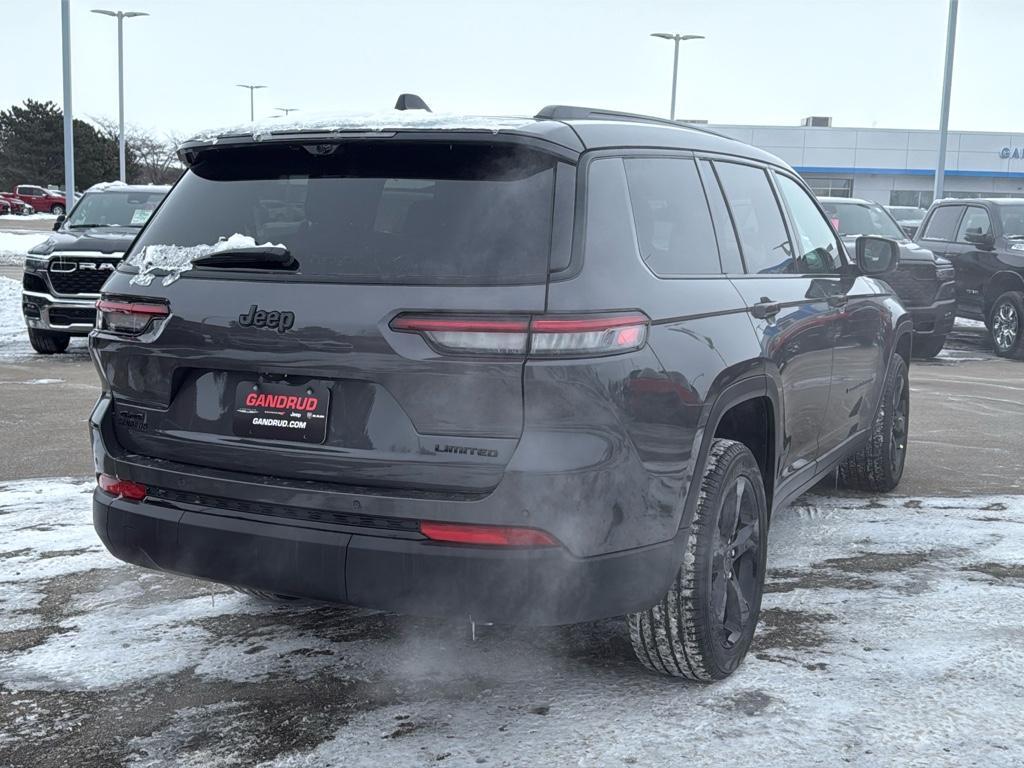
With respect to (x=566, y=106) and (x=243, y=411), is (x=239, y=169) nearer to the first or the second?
(x=243, y=411)

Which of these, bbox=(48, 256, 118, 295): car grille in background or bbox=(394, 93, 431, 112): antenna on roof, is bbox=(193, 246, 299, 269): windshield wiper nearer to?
bbox=(394, 93, 431, 112): antenna on roof

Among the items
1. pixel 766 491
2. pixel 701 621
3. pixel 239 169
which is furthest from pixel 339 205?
pixel 766 491

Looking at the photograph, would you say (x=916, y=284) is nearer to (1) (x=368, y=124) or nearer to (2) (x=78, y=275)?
(2) (x=78, y=275)

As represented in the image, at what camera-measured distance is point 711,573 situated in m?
3.53

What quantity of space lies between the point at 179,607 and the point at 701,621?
209cm

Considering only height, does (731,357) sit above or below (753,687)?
above

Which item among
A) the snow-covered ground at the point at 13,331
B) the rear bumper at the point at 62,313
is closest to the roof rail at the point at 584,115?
the rear bumper at the point at 62,313

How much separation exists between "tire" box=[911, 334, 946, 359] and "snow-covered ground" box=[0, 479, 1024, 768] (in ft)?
29.4

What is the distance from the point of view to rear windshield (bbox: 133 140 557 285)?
3.06 meters

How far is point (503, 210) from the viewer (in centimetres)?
310

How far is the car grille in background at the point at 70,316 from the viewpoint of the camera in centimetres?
1211

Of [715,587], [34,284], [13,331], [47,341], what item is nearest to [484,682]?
[715,587]

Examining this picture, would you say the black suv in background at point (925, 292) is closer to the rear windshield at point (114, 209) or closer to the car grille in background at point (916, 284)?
the car grille in background at point (916, 284)

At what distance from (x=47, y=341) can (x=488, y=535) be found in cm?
1089
